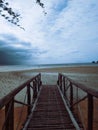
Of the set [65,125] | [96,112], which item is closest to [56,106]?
[65,125]

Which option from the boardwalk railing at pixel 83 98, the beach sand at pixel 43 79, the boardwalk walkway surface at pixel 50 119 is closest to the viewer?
the boardwalk railing at pixel 83 98

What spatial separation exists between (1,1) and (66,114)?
419 centimetres

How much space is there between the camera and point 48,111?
7344mm

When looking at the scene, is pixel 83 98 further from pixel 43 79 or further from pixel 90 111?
pixel 43 79

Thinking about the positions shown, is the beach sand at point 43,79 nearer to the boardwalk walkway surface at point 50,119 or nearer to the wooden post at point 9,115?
the boardwalk walkway surface at point 50,119

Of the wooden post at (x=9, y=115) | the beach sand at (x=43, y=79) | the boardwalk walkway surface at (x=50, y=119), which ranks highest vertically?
the wooden post at (x=9, y=115)

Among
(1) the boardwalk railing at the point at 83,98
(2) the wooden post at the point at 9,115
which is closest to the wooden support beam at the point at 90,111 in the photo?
(1) the boardwalk railing at the point at 83,98

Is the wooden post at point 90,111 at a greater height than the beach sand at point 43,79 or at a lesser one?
greater

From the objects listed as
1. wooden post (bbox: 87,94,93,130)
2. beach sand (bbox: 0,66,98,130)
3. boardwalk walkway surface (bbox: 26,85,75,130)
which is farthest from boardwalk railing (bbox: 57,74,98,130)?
beach sand (bbox: 0,66,98,130)

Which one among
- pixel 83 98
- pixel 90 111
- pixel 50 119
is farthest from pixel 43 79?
pixel 90 111

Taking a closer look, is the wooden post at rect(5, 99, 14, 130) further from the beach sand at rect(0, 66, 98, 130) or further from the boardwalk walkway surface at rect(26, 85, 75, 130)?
the beach sand at rect(0, 66, 98, 130)

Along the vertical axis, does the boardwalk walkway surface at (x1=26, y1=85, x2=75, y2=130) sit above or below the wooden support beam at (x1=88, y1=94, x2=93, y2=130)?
below

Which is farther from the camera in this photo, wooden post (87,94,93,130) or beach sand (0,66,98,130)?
beach sand (0,66,98,130)

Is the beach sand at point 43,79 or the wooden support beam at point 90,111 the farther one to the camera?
the beach sand at point 43,79
